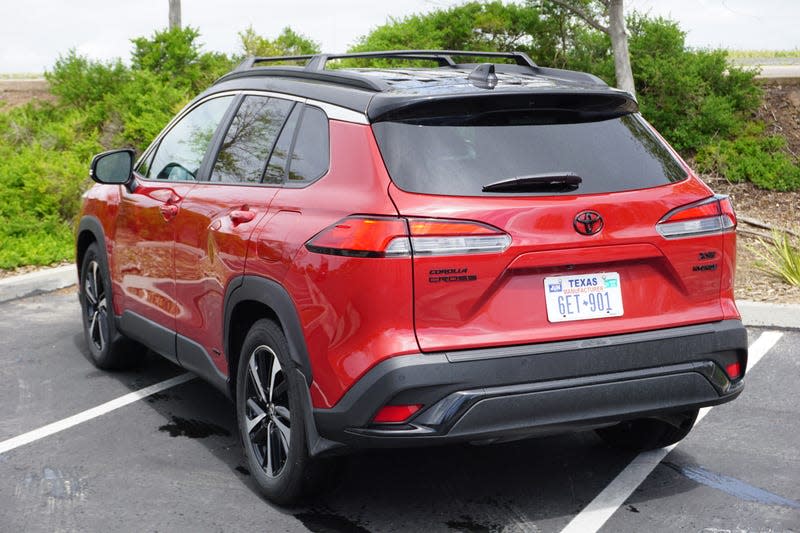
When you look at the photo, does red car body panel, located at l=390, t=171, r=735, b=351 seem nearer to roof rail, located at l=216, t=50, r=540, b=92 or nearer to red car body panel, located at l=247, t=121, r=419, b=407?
red car body panel, located at l=247, t=121, r=419, b=407

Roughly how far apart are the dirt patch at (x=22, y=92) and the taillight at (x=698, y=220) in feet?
49.9

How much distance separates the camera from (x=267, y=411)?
4.66m

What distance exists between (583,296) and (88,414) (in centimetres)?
328

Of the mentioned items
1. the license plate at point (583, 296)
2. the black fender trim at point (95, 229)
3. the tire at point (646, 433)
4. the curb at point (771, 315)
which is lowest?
the curb at point (771, 315)

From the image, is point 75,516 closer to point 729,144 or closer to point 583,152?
point 583,152

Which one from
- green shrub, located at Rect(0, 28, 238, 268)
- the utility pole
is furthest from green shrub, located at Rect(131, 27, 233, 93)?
the utility pole

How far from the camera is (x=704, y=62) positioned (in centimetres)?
1417

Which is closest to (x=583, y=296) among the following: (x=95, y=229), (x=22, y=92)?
(x=95, y=229)

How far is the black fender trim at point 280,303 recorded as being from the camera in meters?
4.18

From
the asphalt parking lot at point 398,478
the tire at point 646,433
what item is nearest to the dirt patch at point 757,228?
the asphalt parking lot at point 398,478

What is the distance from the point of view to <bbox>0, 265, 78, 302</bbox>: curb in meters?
9.70

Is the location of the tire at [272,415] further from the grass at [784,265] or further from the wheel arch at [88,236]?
the grass at [784,265]

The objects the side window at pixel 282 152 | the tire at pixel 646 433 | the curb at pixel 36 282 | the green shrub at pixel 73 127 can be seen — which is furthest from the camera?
the green shrub at pixel 73 127

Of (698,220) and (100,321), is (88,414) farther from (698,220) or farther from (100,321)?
(698,220)
